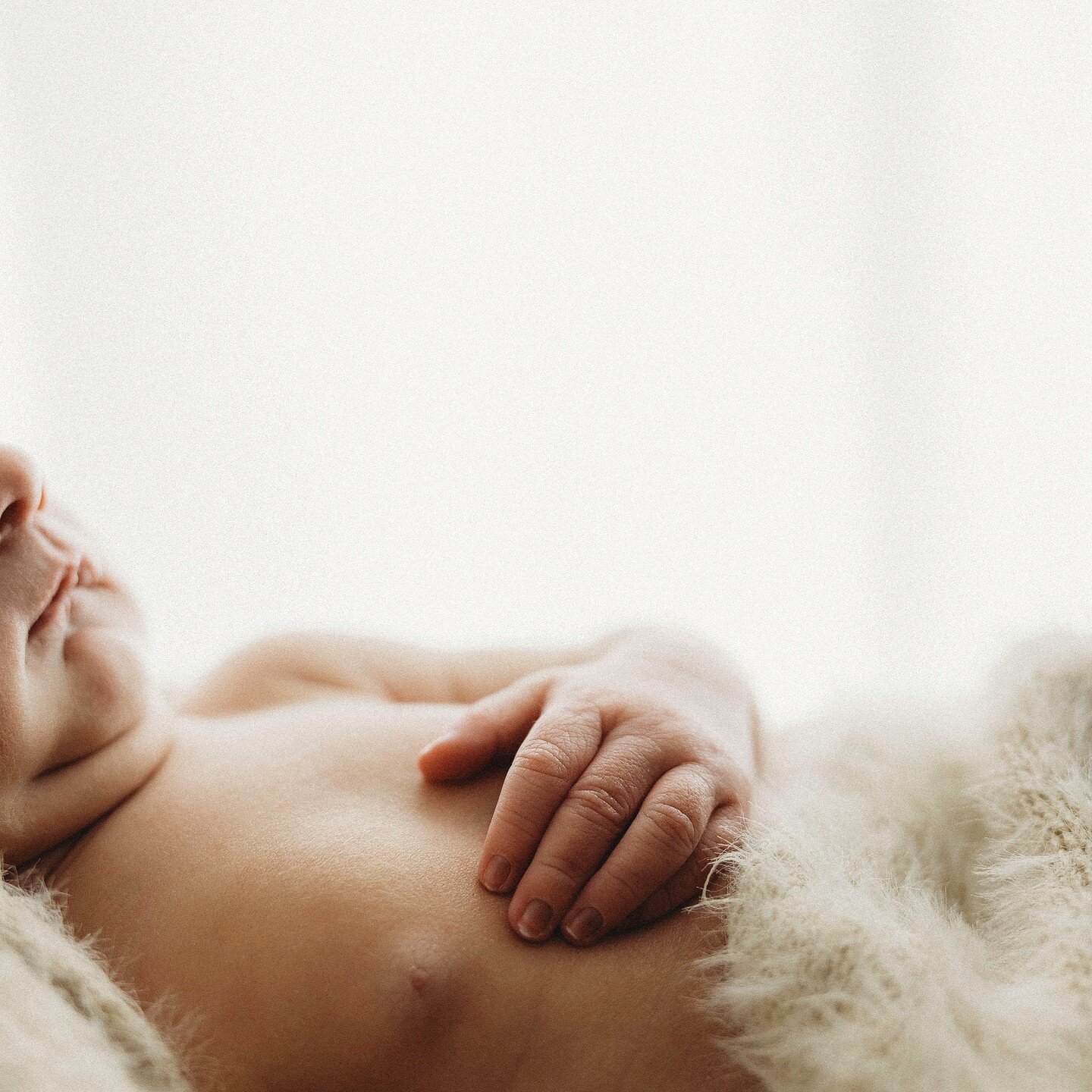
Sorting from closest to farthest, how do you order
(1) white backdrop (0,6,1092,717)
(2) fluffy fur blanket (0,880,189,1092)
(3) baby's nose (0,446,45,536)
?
(2) fluffy fur blanket (0,880,189,1092) → (3) baby's nose (0,446,45,536) → (1) white backdrop (0,6,1092,717)

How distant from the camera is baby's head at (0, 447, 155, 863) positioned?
71cm

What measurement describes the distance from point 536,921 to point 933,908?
273mm

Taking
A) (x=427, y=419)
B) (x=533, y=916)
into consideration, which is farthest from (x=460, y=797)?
(x=427, y=419)

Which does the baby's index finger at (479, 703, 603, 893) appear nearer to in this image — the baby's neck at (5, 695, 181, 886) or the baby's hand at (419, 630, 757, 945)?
the baby's hand at (419, 630, 757, 945)

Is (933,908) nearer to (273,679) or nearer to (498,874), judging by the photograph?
(498,874)

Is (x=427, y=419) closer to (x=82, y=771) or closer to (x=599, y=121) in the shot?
(x=599, y=121)

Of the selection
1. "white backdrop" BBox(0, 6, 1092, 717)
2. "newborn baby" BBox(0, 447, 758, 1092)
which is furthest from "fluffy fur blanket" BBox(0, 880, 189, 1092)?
"white backdrop" BBox(0, 6, 1092, 717)

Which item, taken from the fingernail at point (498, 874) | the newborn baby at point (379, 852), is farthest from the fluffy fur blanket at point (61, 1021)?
the fingernail at point (498, 874)

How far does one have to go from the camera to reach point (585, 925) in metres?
0.65

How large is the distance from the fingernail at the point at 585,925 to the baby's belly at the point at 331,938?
14 millimetres

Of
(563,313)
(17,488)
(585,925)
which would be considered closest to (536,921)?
(585,925)

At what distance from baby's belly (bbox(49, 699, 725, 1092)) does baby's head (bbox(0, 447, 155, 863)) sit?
79 millimetres

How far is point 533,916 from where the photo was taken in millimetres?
655

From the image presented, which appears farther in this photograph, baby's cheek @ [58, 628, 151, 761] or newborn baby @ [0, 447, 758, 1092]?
baby's cheek @ [58, 628, 151, 761]
